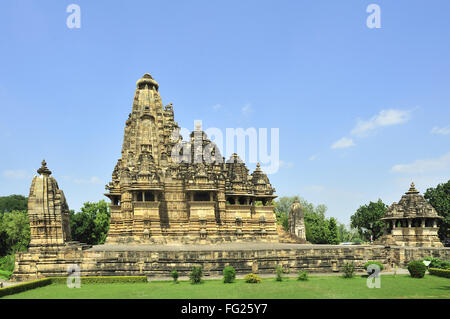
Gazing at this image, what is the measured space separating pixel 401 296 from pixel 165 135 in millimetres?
27448

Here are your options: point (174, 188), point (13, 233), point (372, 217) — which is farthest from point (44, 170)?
point (372, 217)

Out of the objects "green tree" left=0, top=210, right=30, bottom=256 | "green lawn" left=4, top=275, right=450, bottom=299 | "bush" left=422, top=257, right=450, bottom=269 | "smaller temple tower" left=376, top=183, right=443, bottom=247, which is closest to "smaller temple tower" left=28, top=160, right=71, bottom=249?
"green lawn" left=4, top=275, right=450, bottom=299

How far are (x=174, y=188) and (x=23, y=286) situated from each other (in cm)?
1681

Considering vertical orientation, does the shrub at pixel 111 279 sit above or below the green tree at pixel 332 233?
above

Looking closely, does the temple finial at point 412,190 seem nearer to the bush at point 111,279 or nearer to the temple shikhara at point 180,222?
the temple shikhara at point 180,222

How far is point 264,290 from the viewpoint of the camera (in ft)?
57.0

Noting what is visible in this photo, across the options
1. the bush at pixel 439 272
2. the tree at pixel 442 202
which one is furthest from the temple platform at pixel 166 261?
the tree at pixel 442 202

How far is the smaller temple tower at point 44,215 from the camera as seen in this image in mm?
23406

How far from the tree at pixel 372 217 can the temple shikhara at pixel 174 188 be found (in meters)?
22.3

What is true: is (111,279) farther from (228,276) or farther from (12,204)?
(12,204)

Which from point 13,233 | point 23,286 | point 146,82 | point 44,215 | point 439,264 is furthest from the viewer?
point 13,233

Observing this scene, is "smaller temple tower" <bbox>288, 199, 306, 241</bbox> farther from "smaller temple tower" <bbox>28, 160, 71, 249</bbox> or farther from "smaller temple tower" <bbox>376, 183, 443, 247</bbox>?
"smaller temple tower" <bbox>28, 160, 71, 249</bbox>
